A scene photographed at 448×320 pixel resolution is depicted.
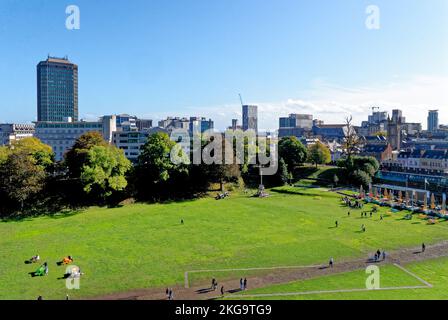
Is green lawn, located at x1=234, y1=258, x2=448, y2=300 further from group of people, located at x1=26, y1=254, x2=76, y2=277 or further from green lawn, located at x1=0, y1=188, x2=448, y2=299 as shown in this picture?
group of people, located at x1=26, y1=254, x2=76, y2=277

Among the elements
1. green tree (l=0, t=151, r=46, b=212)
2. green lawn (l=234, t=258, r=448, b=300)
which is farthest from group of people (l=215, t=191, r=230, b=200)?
green lawn (l=234, t=258, r=448, b=300)

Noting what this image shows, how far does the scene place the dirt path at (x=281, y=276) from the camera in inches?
1294

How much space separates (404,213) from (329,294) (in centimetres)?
3795

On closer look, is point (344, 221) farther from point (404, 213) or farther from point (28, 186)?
point (28, 186)

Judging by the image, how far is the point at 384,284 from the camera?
34906 mm

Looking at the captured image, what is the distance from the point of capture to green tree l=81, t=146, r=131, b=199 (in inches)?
2601

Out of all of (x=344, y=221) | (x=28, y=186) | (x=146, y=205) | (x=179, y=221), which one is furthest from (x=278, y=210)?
(x=28, y=186)

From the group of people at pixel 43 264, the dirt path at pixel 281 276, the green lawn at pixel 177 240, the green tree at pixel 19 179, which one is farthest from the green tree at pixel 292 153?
the group of people at pixel 43 264

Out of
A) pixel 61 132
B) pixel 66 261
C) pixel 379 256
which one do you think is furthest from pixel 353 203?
pixel 61 132

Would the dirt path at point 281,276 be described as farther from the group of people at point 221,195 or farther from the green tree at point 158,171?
the green tree at point 158,171

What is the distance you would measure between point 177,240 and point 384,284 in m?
24.8

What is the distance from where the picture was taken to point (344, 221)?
57531 mm

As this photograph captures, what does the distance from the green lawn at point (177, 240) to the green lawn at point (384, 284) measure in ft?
16.3

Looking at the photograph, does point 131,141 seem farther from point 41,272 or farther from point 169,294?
point 169,294
